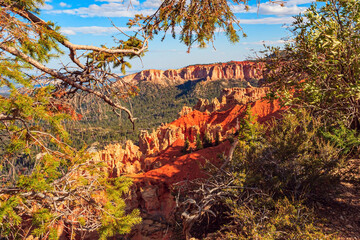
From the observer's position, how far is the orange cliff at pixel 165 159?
14725 millimetres

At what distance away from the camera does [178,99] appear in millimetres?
147875

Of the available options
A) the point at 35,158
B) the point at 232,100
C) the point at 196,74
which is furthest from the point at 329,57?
the point at 196,74

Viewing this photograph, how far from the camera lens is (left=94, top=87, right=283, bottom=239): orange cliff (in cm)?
1473

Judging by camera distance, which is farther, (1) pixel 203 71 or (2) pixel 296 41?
(1) pixel 203 71

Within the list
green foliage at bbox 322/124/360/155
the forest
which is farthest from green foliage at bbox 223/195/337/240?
green foliage at bbox 322/124/360/155

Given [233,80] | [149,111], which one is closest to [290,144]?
[149,111]

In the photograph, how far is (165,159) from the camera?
27.6 m

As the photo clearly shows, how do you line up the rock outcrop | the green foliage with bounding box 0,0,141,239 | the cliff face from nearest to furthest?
the green foliage with bounding box 0,0,141,239 < the rock outcrop < the cliff face

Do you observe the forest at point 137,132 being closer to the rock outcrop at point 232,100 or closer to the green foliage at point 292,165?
the green foliage at point 292,165

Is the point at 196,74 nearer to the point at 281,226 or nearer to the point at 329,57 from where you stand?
the point at 329,57

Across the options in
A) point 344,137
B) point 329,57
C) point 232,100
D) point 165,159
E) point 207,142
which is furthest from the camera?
point 232,100

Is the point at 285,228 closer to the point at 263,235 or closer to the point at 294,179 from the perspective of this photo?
the point at 263,235

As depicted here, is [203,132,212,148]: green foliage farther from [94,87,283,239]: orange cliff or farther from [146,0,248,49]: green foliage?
[146,0,248,49]: green foliage

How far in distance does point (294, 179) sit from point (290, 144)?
45.5 inches
